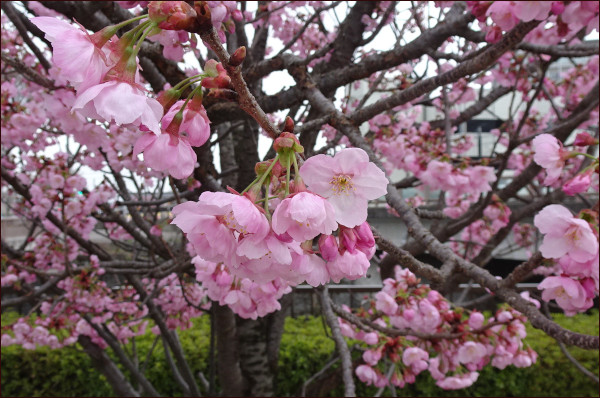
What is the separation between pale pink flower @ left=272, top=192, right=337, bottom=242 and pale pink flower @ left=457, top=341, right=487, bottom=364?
175cm

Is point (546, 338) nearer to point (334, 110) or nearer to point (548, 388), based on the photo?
point (548, 388)

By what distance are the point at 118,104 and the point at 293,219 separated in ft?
0.92

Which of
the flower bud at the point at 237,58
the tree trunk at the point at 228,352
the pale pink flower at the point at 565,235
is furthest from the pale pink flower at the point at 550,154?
the tree trunk at the point at 228,352

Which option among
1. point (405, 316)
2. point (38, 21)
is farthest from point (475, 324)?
point (38, 21)

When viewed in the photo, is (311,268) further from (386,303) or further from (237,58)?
(386,303)

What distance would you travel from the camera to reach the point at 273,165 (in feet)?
2.12

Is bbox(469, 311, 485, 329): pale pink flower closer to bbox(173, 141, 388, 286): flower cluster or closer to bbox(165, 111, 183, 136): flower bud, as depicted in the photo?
bbox(173, 141, 388, 286): flower cluster

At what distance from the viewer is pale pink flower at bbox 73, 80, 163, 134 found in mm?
544

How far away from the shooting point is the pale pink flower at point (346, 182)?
0.66 meters

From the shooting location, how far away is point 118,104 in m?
0.55

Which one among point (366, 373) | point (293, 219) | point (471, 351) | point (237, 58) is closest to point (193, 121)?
point (237, 58)

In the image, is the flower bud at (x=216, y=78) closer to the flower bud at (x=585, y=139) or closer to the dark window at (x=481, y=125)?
the flower bud at (x=585, y=139)

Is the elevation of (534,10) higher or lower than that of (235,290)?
higher

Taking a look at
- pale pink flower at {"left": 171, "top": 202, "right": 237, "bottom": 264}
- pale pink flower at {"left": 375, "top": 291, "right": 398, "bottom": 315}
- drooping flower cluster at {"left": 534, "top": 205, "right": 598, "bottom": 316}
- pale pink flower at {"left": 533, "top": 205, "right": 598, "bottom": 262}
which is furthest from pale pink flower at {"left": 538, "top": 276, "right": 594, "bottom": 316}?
pale pink flower at {"left": 171, "top": 202, "right": 237, "bottom": 264}
